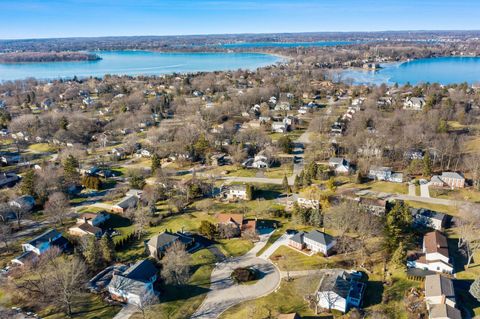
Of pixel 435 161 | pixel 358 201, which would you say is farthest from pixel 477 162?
pixel 358 201

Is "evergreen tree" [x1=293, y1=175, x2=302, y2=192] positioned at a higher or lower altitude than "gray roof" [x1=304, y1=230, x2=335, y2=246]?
higher

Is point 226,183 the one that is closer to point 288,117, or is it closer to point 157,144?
point 157,144

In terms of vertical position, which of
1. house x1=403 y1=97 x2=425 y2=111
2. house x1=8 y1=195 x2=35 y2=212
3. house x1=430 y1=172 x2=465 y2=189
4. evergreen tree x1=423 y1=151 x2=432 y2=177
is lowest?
house x1=8 y1=195 x2=35 y2=212

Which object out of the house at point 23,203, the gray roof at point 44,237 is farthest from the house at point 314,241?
the house at point 23,203

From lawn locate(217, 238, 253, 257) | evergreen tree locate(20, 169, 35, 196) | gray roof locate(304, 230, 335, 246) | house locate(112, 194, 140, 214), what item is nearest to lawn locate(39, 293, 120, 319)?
lawn locate(217, 238, 253, 257)

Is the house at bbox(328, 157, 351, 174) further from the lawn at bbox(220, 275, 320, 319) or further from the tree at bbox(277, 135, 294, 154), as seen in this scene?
the lawn at bbox(220, 275, 320, 319)

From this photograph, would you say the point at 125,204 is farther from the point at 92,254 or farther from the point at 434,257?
the point at 434,257

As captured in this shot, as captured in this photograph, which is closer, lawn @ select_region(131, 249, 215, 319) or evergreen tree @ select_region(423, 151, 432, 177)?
lawn @ select_region(131, 249, 215, 319)
